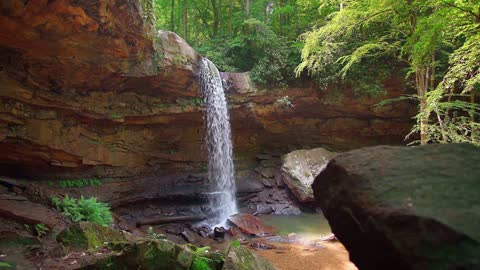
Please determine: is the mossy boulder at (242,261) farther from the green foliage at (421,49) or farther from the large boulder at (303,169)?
the large boulder at (303,169)

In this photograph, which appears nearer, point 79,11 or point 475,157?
point 475,157

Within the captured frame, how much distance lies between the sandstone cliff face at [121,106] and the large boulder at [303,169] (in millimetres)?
1712

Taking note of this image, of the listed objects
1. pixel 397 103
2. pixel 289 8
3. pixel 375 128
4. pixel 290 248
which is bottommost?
pixel 290 248

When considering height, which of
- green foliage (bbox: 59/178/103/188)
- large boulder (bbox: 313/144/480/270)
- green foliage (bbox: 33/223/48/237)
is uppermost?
large boulder (bbox: 313/144/480/270)

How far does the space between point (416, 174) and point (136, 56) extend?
8.04 m

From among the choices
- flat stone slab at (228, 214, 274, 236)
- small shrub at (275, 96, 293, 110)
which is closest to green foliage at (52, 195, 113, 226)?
flat stone slab at (228, 214, 274, 236)

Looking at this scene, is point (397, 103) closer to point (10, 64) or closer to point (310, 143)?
point (310, 143)

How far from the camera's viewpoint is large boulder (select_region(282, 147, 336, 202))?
443 inches

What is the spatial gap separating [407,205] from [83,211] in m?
7.39

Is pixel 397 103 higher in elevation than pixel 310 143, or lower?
higher

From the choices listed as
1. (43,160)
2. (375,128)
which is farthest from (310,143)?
(43,160)

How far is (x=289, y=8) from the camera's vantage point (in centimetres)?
1359

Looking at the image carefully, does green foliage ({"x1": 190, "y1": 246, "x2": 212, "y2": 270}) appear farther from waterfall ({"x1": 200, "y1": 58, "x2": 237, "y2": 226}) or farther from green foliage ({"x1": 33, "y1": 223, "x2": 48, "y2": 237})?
waterfall ({"x1": 200, "y1": 58, "x2": 237, "y2": 226})

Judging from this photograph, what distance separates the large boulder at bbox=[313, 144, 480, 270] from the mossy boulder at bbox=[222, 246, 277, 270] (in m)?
1.90
